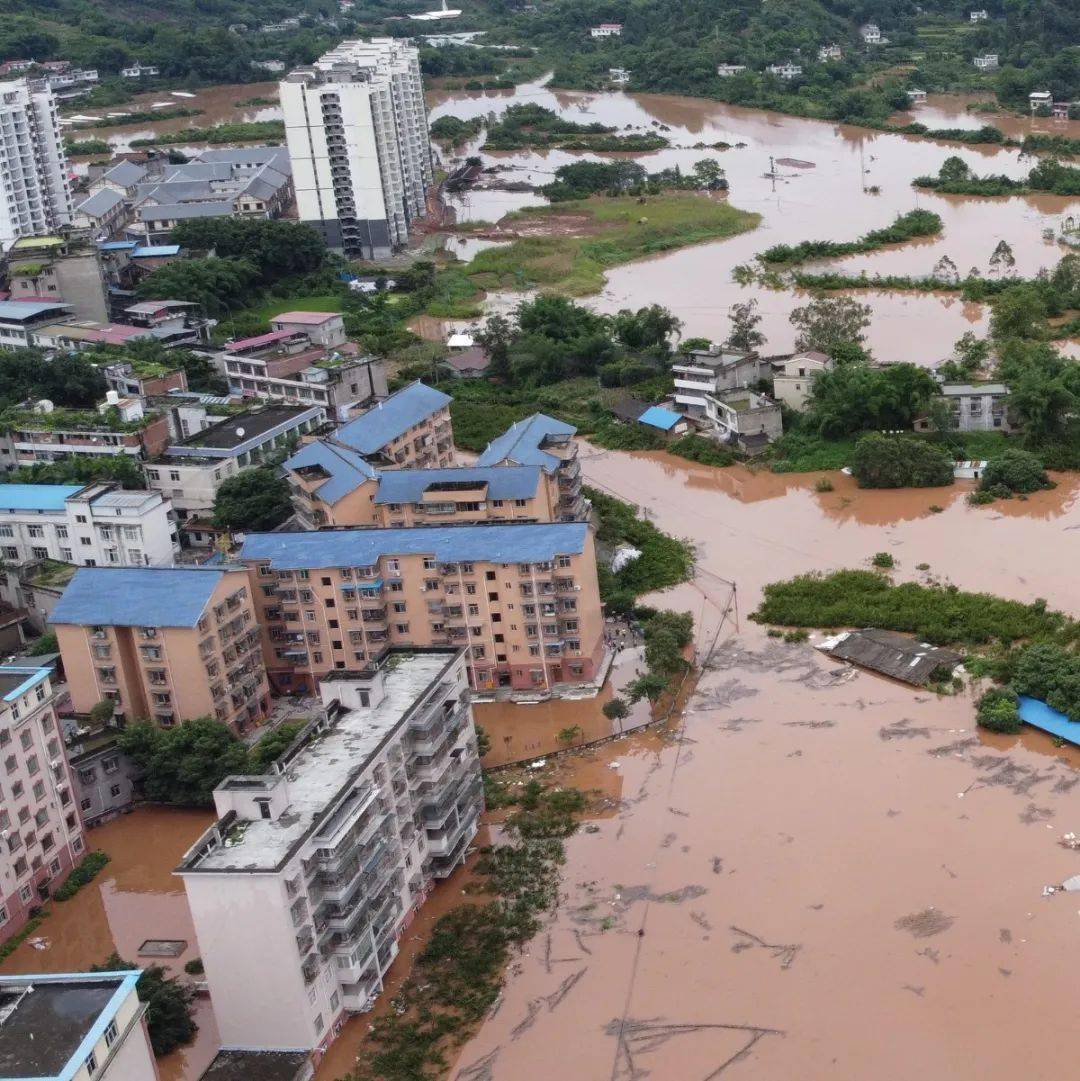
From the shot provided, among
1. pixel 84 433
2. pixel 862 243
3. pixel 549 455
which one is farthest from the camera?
pixel 862 243

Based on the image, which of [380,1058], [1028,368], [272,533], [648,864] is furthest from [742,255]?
[380,1058]

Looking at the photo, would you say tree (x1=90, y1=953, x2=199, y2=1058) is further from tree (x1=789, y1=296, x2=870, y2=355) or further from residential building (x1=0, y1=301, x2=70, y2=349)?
residential building (x1=0, y1=301, x2=70, y2=349)

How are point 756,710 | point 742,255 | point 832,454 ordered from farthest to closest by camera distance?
point 742,255 < point 832,454 < point 756,710

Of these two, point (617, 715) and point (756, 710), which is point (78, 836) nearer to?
point (617, 715)

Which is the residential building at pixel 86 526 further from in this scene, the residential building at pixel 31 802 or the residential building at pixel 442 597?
the residential building at pixel 31 802

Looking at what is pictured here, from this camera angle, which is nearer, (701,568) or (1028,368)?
(701,568)

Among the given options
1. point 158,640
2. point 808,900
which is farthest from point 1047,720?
point 158,640

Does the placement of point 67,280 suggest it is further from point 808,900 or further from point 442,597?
point 808,900
